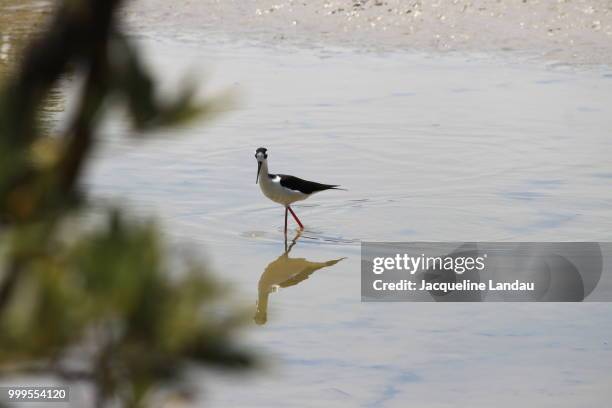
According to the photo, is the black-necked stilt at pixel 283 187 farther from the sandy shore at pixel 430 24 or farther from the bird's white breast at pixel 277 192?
the sandy shore at pixel 430 24

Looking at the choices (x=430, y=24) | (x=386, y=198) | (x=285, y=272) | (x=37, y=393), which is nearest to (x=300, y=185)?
(x=386, y=198)

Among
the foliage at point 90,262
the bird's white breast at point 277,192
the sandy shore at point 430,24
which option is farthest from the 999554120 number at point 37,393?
the sandy shore at point 430,24

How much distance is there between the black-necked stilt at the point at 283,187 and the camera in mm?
8094

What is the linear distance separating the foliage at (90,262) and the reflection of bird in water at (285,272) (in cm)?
534

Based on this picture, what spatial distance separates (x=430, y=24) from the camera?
13992mm

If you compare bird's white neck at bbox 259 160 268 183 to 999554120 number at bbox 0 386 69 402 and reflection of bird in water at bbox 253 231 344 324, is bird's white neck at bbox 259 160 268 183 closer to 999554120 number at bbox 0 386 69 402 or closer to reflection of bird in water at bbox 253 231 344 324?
reflection of bird in water at bbox 253 231 344 324

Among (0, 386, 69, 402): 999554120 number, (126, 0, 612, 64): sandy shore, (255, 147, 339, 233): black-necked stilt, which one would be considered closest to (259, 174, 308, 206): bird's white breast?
(255, 147, 339, 233): black-necked stilt

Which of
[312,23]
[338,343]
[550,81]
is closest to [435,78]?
[550,81]

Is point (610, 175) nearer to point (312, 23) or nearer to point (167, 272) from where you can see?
point (312, 23)

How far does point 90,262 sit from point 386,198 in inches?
288

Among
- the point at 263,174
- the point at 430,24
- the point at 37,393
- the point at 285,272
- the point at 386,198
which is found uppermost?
the point at 430,24

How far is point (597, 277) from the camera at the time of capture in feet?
22.8

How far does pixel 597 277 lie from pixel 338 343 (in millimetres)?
1919

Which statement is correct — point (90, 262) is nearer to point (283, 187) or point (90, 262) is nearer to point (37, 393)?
point (37, 393)
